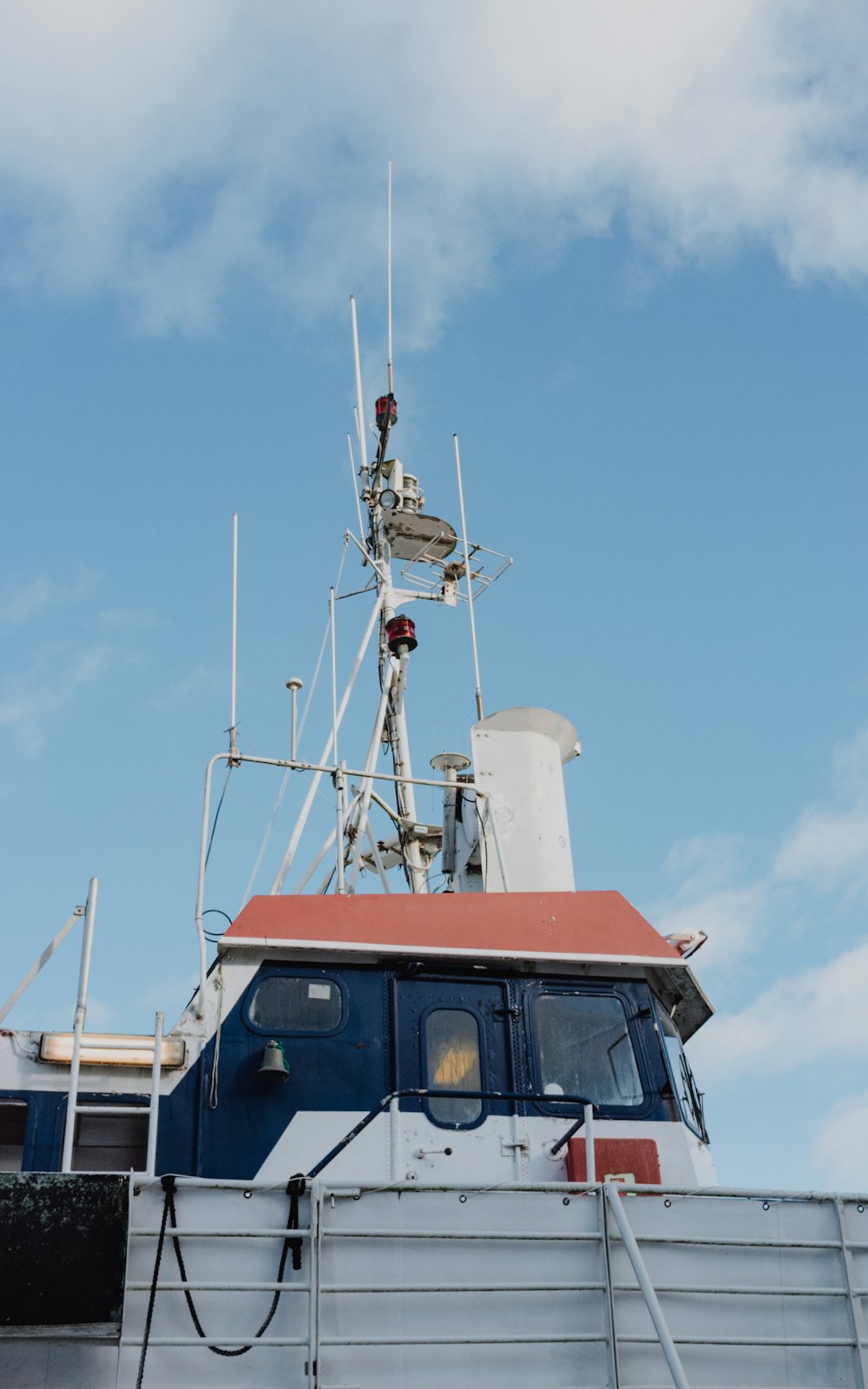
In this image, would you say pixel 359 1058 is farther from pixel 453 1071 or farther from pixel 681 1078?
pixel 681 1078

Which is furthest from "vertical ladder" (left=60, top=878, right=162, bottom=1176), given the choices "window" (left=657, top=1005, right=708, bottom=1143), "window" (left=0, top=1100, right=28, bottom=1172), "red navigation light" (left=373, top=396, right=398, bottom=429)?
"red navigation light" (left=373, top=396, right=398, bottom=429)

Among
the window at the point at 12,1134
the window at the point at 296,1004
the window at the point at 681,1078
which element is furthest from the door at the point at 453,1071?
the window at the point at 12,1134

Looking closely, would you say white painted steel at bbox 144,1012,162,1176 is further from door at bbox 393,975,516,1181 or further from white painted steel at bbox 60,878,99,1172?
door at bbox 393,975,516,1181

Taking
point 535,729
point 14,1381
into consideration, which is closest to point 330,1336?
point 14,1381

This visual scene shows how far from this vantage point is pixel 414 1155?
27.8 ft

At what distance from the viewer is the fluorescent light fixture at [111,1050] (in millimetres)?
8648

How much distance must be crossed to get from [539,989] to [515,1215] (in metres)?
2.95

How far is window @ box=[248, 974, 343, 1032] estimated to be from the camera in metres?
9.00

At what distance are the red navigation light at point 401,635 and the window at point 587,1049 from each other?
4.97 meters

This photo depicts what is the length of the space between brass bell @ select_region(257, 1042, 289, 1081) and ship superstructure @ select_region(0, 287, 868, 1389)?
2 centimetres

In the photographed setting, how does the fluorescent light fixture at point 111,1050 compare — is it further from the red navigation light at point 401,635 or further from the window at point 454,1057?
the red navigation light at point 401,635

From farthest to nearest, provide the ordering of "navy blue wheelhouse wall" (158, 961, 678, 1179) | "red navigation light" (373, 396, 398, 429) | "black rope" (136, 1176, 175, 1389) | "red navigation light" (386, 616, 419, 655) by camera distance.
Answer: "red navigation light" (373, 396, 398, 429)
"red navigation light" (386, 616, 419, 655)
"navy blue wheelhouse wall" (158, 961, 678, 1179)
"black rope" (136, 1176, 175, 1389)

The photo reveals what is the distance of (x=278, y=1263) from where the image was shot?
20.5 feet

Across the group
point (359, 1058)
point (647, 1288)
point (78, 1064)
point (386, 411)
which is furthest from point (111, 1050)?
point (386, 411)
